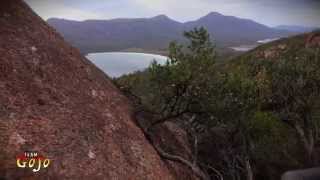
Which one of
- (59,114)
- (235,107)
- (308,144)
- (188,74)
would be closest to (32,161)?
(59,114)

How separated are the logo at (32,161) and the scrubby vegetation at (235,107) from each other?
8.31m

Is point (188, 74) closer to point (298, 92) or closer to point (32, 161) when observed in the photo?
point (32, 161)

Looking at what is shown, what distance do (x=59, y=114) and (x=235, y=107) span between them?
33.0 ft

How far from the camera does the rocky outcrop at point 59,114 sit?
64.3 feet

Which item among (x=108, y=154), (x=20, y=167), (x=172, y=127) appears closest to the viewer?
(x=20, y=167)

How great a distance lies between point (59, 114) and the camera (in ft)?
71.1

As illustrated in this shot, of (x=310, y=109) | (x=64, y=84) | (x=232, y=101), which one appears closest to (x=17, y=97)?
(x=64, y=84)

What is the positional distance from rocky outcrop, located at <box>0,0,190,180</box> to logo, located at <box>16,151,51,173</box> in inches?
7.6

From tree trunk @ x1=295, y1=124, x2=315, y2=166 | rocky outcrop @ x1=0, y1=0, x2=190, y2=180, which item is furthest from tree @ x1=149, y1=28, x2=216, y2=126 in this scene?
tree trunk @ x1=295, y1=124, x2=315, y2=166

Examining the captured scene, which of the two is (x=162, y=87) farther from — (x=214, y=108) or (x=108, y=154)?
(x=108, y=154)

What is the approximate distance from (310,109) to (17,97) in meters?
20.4

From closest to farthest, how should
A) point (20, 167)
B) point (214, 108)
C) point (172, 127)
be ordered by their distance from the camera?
point (20, 167), point (214, 108), point (172, 127)

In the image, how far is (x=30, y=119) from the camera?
20.4m

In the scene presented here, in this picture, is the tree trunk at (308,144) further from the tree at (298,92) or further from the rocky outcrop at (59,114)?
the rocky outcrop at (59,114)
